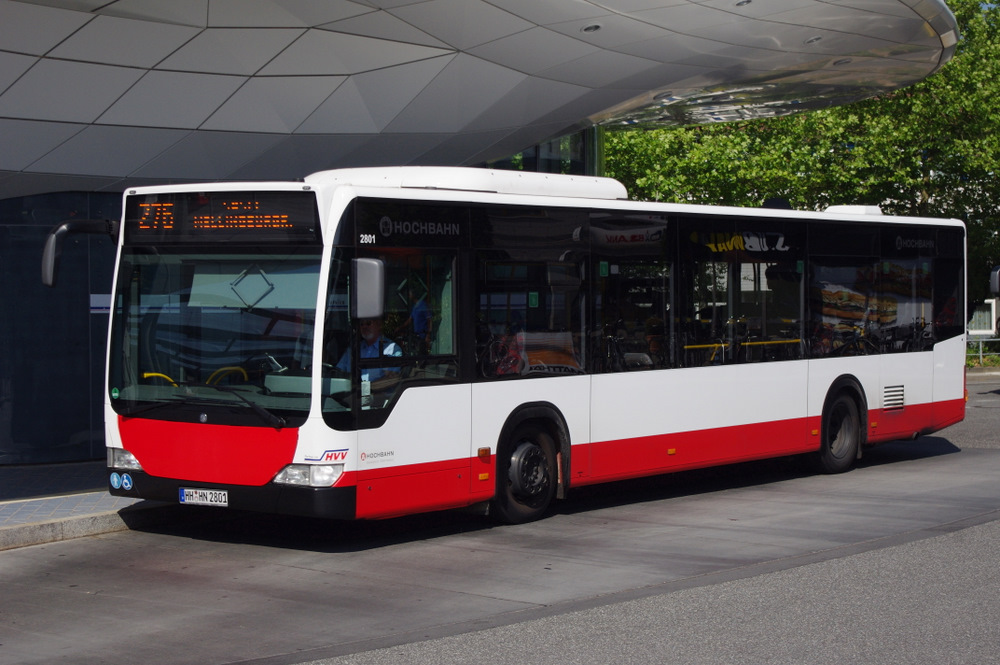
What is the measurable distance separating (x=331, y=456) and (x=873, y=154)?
3145cm

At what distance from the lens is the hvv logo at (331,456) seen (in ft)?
30.1

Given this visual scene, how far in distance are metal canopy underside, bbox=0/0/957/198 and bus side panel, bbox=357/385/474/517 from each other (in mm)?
5265

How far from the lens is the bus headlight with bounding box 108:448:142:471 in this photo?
10055mm

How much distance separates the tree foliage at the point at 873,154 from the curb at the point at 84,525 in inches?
1039

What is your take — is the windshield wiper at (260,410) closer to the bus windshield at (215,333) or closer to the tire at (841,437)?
the bus windshield at (215,333)

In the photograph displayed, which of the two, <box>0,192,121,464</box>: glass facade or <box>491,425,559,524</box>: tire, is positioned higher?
<box>0,192,121,464</box>: glass facade

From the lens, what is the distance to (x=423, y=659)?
20.7 ft

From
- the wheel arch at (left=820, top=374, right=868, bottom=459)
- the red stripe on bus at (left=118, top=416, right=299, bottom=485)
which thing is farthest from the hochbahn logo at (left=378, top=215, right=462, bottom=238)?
the wheel arch at (left=820, top=374, right=868, bottom=459)

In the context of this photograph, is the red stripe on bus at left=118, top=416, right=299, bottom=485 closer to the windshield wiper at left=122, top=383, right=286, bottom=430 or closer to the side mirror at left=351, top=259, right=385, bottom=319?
the windshield wiper at left=122, top=383, right=286, bottom=430

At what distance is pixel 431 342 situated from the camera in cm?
1000

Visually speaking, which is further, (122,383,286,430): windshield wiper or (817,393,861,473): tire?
(817,393,861,473): tire

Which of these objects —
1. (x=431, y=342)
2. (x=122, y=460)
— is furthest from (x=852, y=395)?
(x=122, y=460)

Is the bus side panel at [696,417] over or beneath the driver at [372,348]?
beneath

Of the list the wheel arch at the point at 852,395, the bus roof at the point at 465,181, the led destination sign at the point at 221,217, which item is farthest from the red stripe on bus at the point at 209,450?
the wheel arch at the point at 852,395
